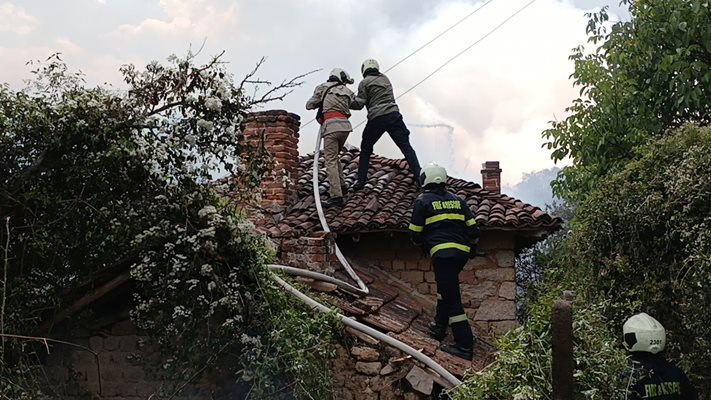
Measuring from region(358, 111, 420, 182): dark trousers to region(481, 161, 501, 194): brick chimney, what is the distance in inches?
121

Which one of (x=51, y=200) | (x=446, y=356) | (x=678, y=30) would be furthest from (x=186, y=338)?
(x=678, y=30)

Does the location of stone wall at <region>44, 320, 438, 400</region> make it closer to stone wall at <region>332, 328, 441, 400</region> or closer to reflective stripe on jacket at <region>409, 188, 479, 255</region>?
stone wall at <region>332, 328, 441, 400</region>

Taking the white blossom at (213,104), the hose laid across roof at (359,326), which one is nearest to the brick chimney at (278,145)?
the hose laid across roof at (359,326)

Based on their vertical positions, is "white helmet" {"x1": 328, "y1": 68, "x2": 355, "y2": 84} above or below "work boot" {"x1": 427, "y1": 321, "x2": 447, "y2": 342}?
above

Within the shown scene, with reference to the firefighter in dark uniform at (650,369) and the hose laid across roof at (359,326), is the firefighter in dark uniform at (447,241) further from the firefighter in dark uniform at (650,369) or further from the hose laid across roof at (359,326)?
the firefighter in dark uniform at (650,369)

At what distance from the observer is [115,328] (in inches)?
315

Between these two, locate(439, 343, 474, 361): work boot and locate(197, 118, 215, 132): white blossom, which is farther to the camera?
locate(439, 343, 474, 361): work boot

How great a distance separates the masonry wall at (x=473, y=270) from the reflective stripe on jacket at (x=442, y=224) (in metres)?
1.86

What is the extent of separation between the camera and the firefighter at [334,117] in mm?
10750

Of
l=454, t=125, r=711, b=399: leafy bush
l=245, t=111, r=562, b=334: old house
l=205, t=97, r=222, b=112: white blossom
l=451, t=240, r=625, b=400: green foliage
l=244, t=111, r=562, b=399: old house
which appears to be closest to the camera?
l=451, t=240, r=625, b=400: green foliage

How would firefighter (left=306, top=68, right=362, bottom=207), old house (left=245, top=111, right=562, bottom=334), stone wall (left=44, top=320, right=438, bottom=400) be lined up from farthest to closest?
1. firefighter (left=306, top=68, right=362, bottom=207)
2. old house (left=245, top=111, right=562, bottom=334)
3. stone wall (left=44, top=320, right=438, bottom=400)

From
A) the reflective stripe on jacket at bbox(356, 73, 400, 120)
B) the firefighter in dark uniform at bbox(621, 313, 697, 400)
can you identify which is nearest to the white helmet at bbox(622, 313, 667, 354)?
the firefighter in dark uniform at bbox(621, 313, 697, 400)

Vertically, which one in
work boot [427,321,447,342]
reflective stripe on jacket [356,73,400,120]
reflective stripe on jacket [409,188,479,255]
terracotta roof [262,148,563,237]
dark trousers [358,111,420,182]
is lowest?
work boot [427,321,447,342]

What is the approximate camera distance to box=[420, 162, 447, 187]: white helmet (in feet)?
27.7
